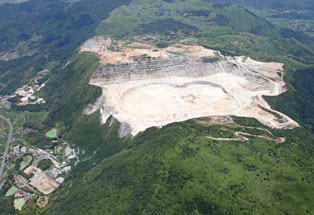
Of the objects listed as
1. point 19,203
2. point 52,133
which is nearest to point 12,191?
point 19,203

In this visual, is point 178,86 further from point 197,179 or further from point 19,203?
point 19,203

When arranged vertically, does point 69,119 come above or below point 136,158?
below

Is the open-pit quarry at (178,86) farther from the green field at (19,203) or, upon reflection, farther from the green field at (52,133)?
the green field at (19,203)

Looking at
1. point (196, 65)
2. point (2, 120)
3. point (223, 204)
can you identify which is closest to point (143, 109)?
point (196, 65)

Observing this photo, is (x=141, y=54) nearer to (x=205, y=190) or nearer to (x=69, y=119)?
(x=69, y=119)

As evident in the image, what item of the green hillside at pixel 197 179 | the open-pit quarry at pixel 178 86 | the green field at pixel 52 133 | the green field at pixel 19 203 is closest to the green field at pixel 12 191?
the green field at pixel 19 203

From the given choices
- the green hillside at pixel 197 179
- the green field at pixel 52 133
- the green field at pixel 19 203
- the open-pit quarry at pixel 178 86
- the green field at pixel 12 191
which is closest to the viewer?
the green hillside at pixel 197 179

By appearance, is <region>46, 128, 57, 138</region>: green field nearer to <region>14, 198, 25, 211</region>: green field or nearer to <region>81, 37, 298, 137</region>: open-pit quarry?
<region>81, 37, 298, 137</region>: open-pit quarry

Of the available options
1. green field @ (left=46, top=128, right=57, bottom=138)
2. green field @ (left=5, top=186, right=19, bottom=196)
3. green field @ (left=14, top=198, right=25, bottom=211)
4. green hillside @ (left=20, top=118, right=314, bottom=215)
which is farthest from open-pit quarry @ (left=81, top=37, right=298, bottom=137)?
green field @ (left=5, top=186, right=19, bottom=196)
